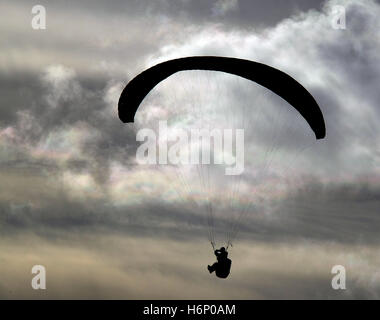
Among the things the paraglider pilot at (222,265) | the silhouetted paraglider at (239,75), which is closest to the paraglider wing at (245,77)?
the silhouetted paraglider at (239,75)

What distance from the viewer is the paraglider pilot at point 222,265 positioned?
2336 cm

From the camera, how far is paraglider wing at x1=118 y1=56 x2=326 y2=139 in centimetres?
2309

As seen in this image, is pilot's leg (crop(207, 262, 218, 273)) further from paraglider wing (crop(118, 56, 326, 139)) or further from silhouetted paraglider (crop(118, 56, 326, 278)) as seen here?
paraglider wing (crop(118, 56, 326, 139))

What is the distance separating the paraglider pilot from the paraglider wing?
7067 millimetres

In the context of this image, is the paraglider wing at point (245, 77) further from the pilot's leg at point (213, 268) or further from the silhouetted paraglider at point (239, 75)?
the pilot's leg at point (213, 268)

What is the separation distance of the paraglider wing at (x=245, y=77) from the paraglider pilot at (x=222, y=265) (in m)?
7.07

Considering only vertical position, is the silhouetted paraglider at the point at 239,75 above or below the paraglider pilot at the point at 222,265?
above
